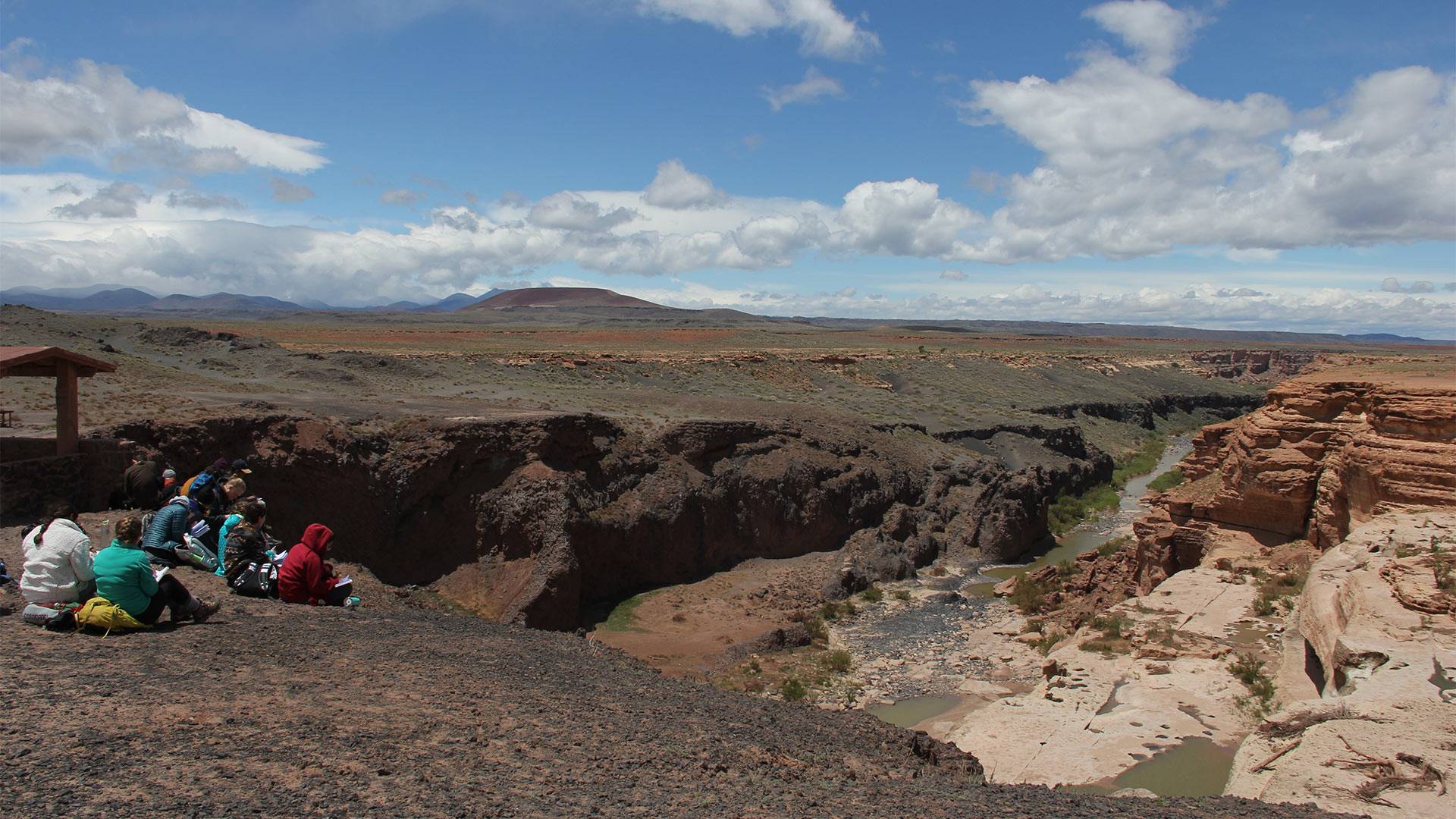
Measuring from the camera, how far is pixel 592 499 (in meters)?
26.6

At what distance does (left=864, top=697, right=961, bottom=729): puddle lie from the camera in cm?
1817

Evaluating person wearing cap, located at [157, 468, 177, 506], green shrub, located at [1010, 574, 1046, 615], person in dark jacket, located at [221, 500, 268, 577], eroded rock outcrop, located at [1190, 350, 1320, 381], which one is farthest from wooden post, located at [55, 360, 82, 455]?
eroded rock outcrop, located at [1190, 350, 1320, 381]

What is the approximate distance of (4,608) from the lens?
31.0ft

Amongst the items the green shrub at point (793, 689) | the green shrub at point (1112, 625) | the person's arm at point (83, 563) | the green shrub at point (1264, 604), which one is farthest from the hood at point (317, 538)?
the green shrub at point (1264, 604)

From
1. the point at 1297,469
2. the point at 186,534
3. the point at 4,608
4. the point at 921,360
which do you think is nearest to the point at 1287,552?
the point at 1297,469

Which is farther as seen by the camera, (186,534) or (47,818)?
(186,534)

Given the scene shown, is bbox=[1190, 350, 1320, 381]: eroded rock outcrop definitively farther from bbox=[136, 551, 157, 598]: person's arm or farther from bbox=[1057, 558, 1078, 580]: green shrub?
bbox=[136, 551, 157, 598]: person's arm

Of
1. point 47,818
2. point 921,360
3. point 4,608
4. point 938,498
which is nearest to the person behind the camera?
point 47,818

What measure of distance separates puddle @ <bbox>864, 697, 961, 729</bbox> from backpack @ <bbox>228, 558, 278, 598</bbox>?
1181 centimetres

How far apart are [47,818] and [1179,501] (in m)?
22.9

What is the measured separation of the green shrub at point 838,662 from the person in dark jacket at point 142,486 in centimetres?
1416

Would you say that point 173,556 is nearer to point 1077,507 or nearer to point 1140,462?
point 1077,507

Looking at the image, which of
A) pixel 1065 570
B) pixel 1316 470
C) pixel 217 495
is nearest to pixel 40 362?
pixel 217 495

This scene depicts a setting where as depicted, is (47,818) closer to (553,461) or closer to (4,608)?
(4,608)
